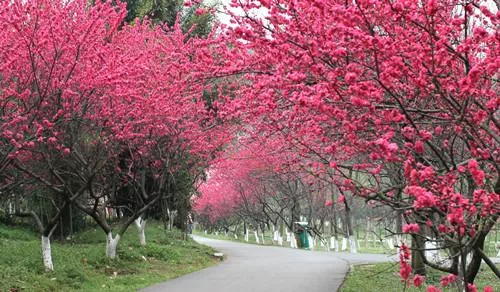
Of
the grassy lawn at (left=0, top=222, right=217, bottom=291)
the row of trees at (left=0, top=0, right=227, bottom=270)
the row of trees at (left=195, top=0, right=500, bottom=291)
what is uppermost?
the row of trees at (left=0, top=0, right=227, bottom=270)

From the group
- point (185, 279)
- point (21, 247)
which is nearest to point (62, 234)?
point (21, 247)

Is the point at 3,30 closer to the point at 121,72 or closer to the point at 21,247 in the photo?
the point at 121,72

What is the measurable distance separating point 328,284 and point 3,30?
27.7 ft

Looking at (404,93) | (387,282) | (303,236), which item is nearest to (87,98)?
(404,93)

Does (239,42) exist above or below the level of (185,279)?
above

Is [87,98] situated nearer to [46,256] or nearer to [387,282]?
[46,256]

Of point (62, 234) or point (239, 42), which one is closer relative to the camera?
point (239, 42)

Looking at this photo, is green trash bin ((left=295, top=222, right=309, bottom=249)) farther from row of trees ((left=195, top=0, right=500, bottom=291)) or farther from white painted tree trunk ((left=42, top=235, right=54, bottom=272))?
row of trees ((left=195, top=0, right=500, bottom=291))

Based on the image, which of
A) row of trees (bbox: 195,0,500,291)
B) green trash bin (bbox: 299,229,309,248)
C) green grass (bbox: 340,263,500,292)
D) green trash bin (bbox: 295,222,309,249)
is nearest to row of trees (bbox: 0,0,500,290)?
row of trees (bbox: 195,0,500,291)

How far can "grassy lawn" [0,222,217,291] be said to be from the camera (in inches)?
428

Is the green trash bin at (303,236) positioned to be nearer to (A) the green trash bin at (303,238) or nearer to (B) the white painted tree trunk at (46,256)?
(A) the green trash bin at (303,238)

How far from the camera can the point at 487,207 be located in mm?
3822

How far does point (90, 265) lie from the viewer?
13562mm

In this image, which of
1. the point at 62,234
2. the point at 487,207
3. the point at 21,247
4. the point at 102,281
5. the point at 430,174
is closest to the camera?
the point at 487,207
